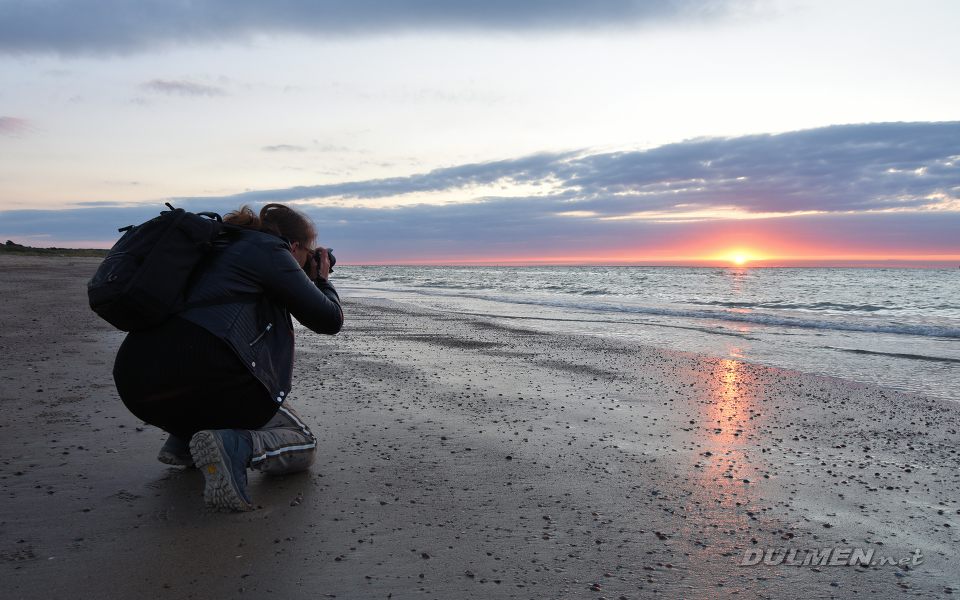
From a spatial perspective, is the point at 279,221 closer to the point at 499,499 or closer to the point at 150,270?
the point at 150,270

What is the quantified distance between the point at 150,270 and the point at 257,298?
1.67 feet

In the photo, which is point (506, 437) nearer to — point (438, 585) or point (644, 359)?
point (438, 585)

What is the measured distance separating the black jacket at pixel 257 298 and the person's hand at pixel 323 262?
0.31 m

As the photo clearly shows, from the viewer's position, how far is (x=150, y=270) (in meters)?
2.50

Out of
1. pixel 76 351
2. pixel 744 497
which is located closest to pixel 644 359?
pixel 744 497

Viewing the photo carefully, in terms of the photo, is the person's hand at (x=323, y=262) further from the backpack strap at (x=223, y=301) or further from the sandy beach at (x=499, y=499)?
the sandy beach at (x=499, y=499)

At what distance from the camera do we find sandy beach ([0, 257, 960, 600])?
225 cm

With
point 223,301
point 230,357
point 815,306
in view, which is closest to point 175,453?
point 230,357

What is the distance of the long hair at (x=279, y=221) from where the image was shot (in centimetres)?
304

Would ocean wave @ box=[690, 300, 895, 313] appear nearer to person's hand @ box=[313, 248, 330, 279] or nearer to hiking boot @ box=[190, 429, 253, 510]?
person's hand @ box=[313, 248, 330, 279]

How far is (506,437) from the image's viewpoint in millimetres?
4234

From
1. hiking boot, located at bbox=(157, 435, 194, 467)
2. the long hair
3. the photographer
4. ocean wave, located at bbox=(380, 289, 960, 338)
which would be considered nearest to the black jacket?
the photographer

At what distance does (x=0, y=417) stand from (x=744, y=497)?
526 centimetres

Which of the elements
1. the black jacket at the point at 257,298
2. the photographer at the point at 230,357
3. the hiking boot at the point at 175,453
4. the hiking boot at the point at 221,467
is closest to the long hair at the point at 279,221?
the photographer at the point at 230,357
